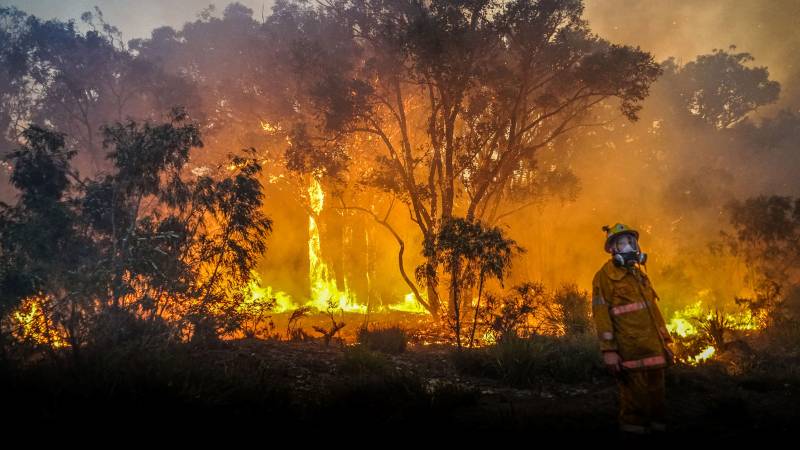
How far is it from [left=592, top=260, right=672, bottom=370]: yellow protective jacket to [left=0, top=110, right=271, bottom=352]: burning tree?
7.08 meters

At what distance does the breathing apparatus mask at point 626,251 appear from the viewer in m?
5.20

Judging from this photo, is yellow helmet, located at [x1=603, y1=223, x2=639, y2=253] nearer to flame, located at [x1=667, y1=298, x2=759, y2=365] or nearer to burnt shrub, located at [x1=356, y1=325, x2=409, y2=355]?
flame, located at [x1=667, y1=298, x2=759, y2=365]

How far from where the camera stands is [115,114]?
28.5m

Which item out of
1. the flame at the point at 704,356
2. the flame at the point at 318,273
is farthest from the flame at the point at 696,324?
the flame at the point at 318,273

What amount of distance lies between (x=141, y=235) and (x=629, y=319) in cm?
901

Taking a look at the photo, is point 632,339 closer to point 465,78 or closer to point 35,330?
point 35,330

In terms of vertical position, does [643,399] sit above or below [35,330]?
below

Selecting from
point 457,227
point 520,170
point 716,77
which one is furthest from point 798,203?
point 716,77

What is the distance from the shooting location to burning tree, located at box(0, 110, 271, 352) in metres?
9.38

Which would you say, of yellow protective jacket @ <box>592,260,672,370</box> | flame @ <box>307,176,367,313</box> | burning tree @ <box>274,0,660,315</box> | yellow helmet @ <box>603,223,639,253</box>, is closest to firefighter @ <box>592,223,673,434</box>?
yellow protective jacket @ <box>592,260,672,370</box>

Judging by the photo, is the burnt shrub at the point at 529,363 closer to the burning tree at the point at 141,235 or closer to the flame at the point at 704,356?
the flame at the point at 704,356

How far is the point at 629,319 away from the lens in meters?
5.00

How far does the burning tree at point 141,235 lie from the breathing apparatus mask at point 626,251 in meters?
7.21

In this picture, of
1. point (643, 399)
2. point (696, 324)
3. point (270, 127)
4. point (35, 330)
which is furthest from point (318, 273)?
point (643, 399)
